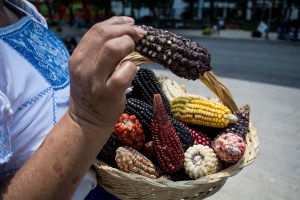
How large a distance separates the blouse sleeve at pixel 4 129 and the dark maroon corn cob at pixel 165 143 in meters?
0.67

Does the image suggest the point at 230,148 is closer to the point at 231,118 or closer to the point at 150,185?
the point at 231,118

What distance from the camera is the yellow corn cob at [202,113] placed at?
160cm

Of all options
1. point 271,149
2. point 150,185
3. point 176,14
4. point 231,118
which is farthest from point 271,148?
point 176,14

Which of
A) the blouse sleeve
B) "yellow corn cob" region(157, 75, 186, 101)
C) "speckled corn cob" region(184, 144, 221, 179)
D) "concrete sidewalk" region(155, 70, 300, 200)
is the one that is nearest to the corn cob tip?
"speckled corn cob" region(184, 144, 221, 179)

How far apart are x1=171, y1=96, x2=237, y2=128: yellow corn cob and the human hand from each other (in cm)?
84

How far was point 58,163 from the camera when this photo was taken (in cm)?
85

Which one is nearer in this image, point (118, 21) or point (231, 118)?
point (118, 21)

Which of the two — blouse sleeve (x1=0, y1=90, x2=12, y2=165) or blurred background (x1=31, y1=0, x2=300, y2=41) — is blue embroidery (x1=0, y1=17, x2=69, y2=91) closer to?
blouse sleeve (x1=0, y1=90, x2=12, y2=165)

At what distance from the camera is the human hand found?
0.79m

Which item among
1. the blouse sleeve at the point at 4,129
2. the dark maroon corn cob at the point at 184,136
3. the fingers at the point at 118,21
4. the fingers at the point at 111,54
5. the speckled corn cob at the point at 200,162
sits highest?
the fingers at the point at 118,21

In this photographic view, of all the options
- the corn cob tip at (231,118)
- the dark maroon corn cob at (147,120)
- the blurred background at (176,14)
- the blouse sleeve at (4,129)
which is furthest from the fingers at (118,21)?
the blurred background at (176,14)

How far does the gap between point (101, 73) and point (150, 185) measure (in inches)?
20.8

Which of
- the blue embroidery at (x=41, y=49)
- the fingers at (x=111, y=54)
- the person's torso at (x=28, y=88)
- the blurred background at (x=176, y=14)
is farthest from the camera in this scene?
the blurred background at (x=176, y=14)

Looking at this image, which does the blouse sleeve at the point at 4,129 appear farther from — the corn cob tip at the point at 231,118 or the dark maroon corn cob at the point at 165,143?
the corn cob tip at the point at 231,118
